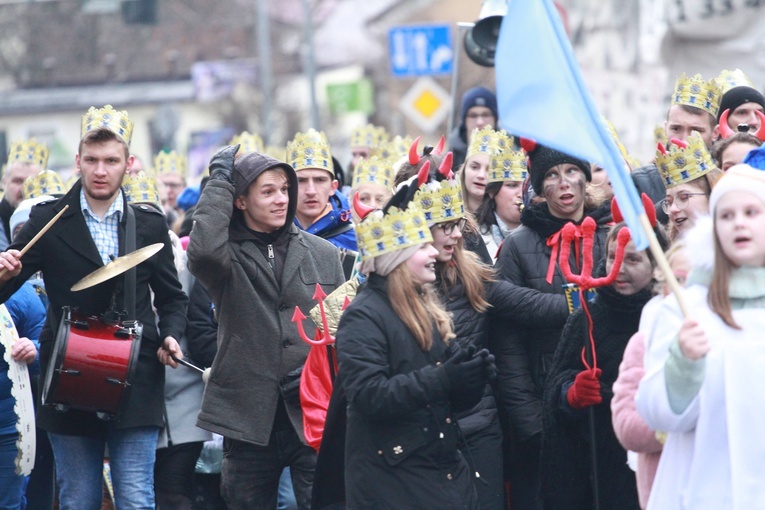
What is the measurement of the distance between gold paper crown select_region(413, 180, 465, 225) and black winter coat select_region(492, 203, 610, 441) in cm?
67

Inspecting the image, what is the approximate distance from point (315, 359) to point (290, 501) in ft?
4.79

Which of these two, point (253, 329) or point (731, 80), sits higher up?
point (731, 80)

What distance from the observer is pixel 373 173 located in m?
9.89

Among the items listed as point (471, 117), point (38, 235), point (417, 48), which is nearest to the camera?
point (38, 235)

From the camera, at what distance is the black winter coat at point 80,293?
758 cm

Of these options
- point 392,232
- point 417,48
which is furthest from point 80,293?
point 417,48

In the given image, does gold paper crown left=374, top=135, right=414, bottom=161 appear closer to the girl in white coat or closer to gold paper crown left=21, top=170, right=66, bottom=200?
gold paper crown left=21, top=170, right=66, bottom=200

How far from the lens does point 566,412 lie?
6812mm

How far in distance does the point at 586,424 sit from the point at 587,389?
1.14 feet

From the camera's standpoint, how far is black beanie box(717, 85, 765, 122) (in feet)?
28.7

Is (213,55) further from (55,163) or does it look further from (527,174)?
(527,174)

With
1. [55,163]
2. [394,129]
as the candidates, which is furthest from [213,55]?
[394,129]

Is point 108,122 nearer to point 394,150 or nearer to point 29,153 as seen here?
point 394,150

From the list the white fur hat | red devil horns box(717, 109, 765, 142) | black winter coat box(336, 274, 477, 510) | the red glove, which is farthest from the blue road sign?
the white fur hat
